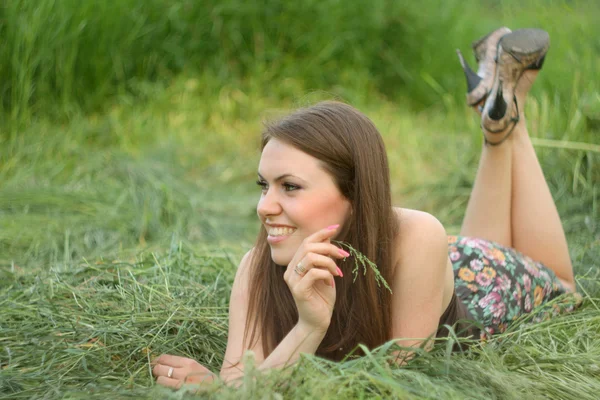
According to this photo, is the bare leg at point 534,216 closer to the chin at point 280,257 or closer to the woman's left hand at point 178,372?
the chin at point 280,257

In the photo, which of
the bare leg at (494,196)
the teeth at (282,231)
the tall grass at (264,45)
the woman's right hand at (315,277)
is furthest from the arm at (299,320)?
the tall grass at (264,45)

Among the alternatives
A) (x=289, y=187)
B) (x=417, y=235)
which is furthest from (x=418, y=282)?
(x=289, y=187)

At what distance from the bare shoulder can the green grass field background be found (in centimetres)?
28

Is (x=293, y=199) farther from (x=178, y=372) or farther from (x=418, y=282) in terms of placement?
(x=178, y=372)

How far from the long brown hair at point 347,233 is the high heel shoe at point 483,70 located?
101 cm

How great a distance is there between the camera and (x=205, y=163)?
5.10 m

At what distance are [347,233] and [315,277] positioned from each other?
273 millimetres

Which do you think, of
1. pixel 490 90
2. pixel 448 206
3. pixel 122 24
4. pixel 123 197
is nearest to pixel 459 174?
pixel 448 206

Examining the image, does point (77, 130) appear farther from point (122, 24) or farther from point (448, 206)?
point (448, 206)

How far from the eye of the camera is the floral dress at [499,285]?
2432mm

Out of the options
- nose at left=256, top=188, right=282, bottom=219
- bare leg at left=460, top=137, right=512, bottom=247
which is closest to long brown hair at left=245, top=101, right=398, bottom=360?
nose at left=256, top=188, right=282, bottom=219

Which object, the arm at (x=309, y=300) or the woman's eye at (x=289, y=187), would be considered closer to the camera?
the arm at (x=309, y=300)

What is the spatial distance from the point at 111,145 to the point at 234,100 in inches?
42.8

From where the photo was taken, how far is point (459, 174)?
427 centimetres
